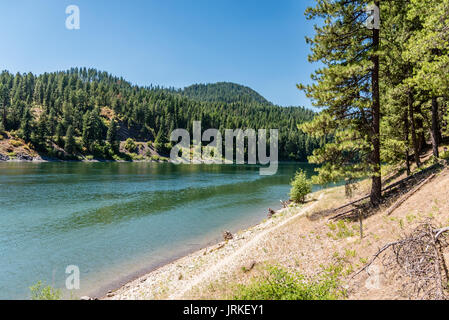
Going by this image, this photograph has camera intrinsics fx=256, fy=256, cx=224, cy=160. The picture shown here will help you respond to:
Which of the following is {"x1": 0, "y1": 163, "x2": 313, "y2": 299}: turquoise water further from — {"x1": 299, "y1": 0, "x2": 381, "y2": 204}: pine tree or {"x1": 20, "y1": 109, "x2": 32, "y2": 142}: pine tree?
{"x1": 20, "y1": 109, "x2": 32, "y2": 142}: pine tree

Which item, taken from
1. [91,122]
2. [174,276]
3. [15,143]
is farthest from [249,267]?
[91,122]

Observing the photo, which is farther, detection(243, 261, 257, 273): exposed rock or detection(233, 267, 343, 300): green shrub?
detection(243, 261, 257, 273): exposed rock

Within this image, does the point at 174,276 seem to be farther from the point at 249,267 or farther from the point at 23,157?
the point at 23,157

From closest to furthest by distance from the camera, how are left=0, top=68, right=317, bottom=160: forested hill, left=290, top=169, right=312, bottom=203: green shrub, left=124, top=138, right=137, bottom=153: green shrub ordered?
left=290, top=169, right=312, bottom=203: green shrub, left=0, top=68, right=317, bottom=160: forested hill, left=124, top=138, right=137, bottom=153: green shrub

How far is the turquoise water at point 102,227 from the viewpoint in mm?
17531

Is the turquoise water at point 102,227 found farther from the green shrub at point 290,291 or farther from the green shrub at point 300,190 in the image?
the green shrub at point 290,291

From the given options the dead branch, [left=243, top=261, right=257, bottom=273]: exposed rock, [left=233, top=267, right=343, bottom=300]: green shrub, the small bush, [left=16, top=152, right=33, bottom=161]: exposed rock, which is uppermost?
the small bush

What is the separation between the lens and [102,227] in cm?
2727

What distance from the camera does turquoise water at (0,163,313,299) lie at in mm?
17531

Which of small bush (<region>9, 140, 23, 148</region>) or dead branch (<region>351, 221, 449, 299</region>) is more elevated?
small bush (<region>9, 140, 23, 148</region>)

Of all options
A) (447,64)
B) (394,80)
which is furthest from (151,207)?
(447,64)

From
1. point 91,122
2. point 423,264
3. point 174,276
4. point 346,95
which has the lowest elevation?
point 174,276

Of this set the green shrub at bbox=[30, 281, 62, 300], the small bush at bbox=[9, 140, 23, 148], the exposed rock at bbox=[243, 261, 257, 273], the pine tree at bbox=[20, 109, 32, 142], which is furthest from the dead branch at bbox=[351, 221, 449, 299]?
the pine tree at bbox=[20, 109, 32, 142]

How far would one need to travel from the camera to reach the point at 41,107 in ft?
525
